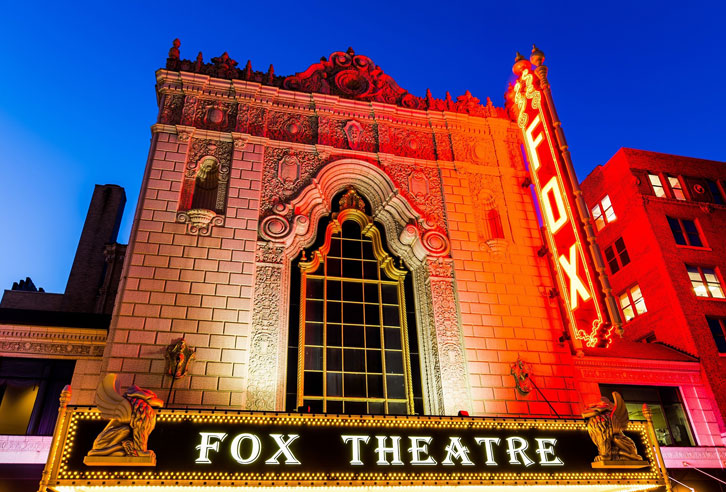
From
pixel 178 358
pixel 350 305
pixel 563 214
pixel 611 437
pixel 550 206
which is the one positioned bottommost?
pixel 611 437

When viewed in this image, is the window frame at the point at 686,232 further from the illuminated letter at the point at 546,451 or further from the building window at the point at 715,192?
the illuminated letter at the point at 546,451

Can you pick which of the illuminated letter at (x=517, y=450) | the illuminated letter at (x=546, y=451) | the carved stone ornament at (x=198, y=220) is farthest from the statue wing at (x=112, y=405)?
the illuminated letter at (x=546, y=451)

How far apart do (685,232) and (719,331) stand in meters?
4.98

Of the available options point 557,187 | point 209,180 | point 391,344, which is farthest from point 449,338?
point 209,180

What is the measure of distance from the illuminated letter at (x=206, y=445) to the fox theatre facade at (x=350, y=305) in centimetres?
2

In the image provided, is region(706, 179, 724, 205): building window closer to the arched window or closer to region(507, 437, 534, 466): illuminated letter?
the arched window

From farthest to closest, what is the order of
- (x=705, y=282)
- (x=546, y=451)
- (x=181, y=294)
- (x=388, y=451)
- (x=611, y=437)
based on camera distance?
(x=705, y=282) < (x=181, y=294) < (x=611, y=437) < (x=546, y=451) < (x=388, y=451)

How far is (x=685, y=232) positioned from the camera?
23531 mm

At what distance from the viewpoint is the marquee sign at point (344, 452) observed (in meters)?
7.40

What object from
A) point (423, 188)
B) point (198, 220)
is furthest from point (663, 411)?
point (198, 220)

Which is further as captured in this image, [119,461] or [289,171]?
[289,171]

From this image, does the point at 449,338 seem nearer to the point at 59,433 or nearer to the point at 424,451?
the point at 424,451

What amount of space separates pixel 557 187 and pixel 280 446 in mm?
9075

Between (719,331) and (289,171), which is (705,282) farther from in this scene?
(289,171)
